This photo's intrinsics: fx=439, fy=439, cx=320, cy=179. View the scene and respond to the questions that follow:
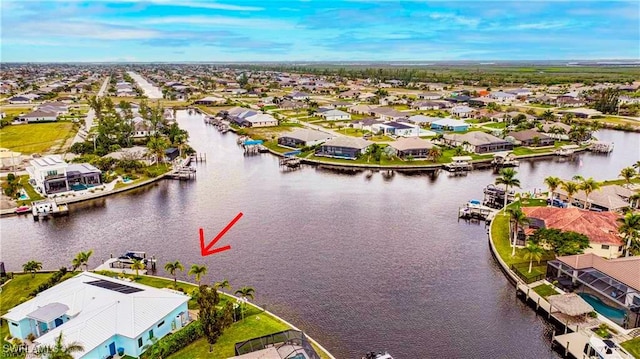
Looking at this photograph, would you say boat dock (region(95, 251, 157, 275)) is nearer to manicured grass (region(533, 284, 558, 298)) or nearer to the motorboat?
the motorboat

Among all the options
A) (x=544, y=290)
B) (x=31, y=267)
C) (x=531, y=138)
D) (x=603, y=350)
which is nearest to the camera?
(x=603, y=350)

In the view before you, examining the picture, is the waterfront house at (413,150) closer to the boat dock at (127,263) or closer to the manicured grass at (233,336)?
the boat dock at (127,263)

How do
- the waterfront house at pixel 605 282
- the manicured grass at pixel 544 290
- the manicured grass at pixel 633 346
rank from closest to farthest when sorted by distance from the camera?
the manicured grass at pixel 633 346
the waterfront house at pixel 605 282
the manicured grass at pixel 544 290

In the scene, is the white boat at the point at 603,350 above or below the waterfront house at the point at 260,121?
below

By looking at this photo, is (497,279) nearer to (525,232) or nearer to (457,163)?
A: (525,232)

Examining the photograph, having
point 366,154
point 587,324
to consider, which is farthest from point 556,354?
point 366,154

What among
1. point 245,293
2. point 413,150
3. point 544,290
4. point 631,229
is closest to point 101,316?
point 245,293

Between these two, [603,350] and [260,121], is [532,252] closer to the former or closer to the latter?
[603,350]

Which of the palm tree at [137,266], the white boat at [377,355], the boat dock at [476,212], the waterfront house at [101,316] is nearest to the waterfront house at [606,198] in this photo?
the boat dock at [476,212]
